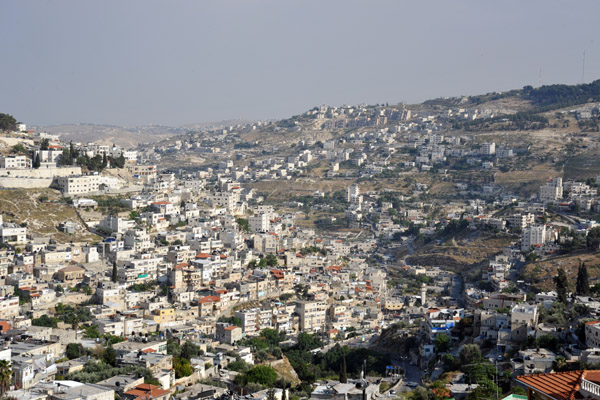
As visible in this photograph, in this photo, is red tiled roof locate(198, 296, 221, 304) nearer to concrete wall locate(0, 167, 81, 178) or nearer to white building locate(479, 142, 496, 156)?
concrete wall locate(0, 167, 81, 178)

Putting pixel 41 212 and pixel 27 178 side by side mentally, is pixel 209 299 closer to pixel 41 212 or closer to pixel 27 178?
pixel 41 212

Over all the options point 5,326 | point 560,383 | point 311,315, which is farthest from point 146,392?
point 311,315

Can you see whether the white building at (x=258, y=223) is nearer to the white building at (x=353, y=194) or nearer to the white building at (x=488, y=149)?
the white building at (x=353, y=194)

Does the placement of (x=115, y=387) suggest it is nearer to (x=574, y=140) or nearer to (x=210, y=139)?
(x=574, y=140)

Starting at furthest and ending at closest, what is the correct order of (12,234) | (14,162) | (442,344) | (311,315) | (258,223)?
(258,223)
(14,162)
(12,234)
(311,315)
(442,344)

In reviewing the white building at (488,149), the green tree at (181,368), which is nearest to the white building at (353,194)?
the white building at (488,149)
